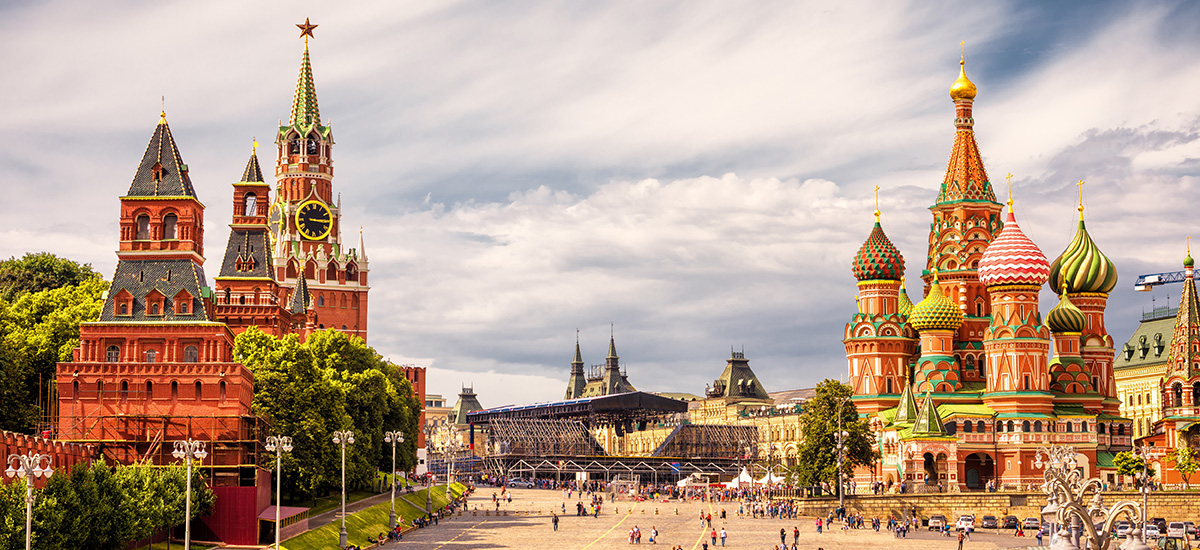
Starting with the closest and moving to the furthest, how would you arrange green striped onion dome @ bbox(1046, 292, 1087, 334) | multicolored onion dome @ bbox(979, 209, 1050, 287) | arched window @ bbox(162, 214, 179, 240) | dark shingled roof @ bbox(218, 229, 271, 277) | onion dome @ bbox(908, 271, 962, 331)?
1. arched window @ bbox(162, 214, 179, 240)
2. dark shingled roof @ bbox(218, 229, 271, 277)
3. multicolored onion dome @ bbox(979, 209, 1050, 287)
4. onion dome @ bbox(908, 271, 962, 331)
5. green striped onion dome @ bbox(1046, 292, 1087, 334)

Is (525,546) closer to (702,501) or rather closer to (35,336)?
(35,336)

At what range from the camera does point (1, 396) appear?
77.8 metres

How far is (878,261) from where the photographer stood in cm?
13000

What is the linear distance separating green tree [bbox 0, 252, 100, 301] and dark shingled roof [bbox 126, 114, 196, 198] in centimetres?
3107

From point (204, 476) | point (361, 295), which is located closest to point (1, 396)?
point (204, 476)

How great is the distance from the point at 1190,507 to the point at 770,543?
3386cm

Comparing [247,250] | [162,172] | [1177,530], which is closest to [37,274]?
[247,250]

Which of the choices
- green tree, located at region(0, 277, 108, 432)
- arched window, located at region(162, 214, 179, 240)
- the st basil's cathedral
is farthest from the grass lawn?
the st basil's cathedral

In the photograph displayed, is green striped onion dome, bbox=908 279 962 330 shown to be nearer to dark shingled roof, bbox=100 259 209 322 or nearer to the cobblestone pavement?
the cobblestone pavement

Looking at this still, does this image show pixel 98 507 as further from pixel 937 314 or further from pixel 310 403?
pixel 937 314

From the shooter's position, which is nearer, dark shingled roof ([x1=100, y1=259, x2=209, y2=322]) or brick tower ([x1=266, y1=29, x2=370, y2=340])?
dark shingled roof ([x1=100, y1=259, x2=209, y2=322])

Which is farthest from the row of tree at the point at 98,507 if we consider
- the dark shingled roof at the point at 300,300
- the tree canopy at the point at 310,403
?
the dark shingled roof at the point at 300,300

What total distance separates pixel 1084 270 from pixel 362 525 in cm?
7320

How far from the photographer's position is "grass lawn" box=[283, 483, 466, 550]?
7281 centimetres
